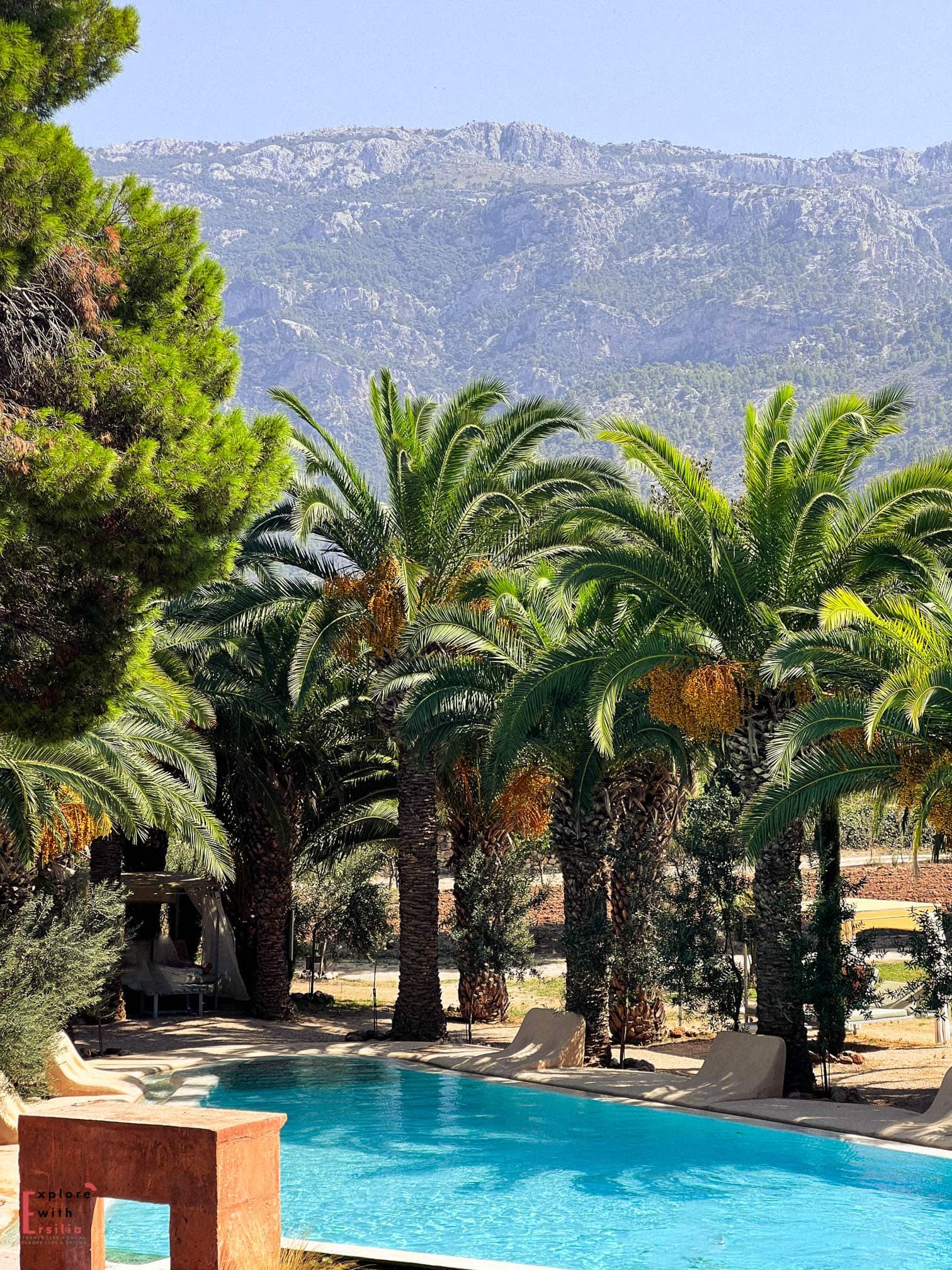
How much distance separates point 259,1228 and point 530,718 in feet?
32.8

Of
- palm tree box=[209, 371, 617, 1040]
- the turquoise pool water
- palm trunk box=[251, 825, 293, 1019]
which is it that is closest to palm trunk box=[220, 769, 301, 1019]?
palm trunk box=[251, 825, 293, 1019]

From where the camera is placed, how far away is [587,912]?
1928 cm

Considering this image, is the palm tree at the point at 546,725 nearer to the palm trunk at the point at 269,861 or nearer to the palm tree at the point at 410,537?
the palm tree at the point at 410,537

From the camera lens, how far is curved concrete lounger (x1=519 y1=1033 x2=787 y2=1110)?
16062 mm

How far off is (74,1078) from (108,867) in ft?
25.1

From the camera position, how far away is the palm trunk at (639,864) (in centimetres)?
1897

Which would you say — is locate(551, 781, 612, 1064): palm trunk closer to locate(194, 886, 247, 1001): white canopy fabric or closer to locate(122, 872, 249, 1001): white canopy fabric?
locate(122, 872, 249, 1001): white canopy fabric

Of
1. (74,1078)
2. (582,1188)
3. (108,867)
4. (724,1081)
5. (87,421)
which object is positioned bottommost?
(582,1188)

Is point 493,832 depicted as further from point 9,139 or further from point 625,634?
point 9,139

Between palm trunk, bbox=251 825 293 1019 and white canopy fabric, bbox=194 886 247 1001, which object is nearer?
palm trunk, bbox=251 825 293 1019

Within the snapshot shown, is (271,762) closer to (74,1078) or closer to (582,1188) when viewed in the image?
(74,1078)

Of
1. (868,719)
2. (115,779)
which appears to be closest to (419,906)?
(115,779)

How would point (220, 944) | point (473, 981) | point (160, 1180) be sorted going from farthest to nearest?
point (220, 944) < point (473, 981) < point (160, 1180)

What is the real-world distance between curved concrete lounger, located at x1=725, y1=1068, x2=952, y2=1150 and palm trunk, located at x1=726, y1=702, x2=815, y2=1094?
82 cm
